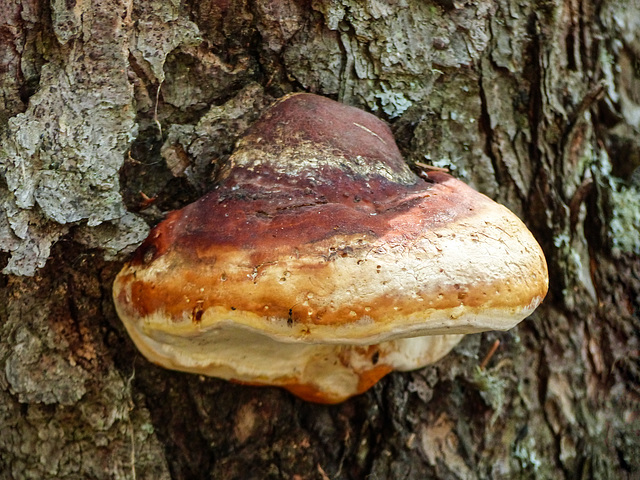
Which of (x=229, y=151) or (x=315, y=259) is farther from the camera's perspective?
(x=229, y=151)

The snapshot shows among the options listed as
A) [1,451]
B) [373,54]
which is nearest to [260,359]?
[1,451]

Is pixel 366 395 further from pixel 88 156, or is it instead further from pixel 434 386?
pixel 88 156

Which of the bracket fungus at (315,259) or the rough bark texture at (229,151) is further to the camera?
the rough bark texture at (229,151)

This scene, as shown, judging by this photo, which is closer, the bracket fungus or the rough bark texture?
the bracket fungus
